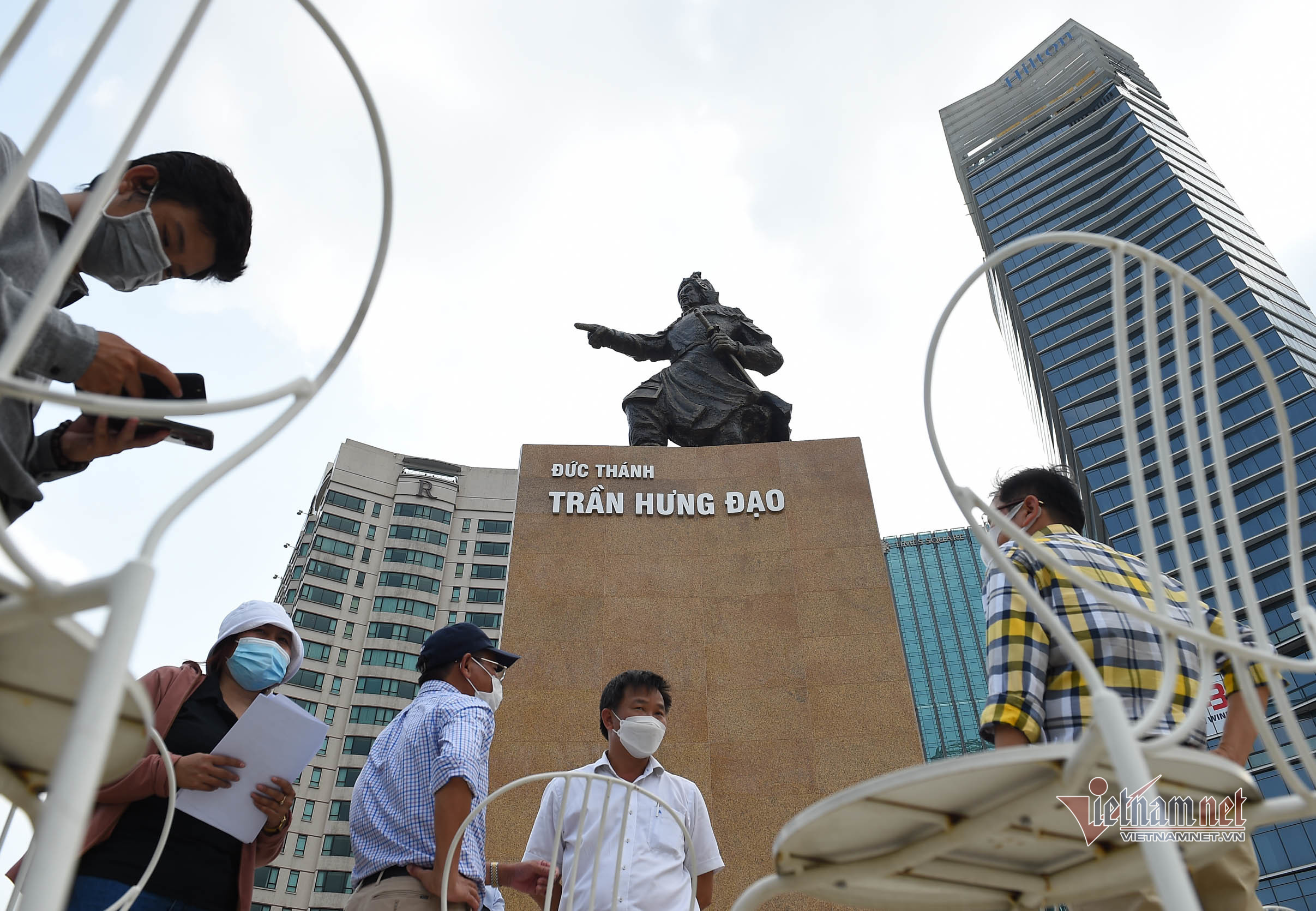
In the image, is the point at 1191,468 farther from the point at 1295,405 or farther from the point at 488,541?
the point at 1295,405

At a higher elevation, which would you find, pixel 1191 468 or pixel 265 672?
pixel 265 672

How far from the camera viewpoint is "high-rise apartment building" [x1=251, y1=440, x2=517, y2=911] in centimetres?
4684

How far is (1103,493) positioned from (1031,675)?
63906 millimetres

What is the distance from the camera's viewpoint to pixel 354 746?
46406mm

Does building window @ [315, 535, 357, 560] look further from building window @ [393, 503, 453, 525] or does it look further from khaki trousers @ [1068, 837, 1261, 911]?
khaki trousers @ [1068, 837, 1261, 911]

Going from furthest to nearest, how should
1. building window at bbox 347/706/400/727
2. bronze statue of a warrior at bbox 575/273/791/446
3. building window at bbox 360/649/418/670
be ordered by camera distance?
building window at bbox 360/649/418/670, building window at bbox 347/706/400/727, bronze statue of a warrior at bbox 575/273/791/446

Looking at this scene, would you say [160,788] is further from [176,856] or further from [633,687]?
[633,687]

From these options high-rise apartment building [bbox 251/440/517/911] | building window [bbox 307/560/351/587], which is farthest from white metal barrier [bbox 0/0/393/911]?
building window [bbox 307/560/351/587]

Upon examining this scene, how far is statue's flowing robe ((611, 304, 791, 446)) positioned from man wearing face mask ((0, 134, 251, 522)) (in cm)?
527

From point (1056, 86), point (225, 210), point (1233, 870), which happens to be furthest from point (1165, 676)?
point (1056, 86)

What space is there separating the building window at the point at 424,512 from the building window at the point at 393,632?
23.2 ft

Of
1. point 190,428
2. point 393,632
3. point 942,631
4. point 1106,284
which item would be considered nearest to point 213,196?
point 190,428

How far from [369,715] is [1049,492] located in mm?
51140

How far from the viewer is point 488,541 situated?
2157 inches
